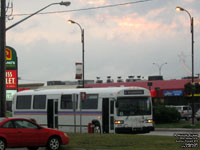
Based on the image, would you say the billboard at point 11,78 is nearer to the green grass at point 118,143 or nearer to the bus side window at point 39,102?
the bus side window at point 39,102

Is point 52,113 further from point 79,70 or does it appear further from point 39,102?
point 79,70

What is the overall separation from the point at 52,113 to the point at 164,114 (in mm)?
14945

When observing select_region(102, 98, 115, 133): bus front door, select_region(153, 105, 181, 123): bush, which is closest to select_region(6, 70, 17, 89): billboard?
select_region(102, 98, 115, 133): bus front door

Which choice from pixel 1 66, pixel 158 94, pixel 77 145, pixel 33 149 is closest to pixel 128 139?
pixel 77 145

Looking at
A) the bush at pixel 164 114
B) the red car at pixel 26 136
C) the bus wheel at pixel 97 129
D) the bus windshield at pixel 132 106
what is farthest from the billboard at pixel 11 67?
the bush at pixel 164 114

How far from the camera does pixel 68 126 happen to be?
105 ft

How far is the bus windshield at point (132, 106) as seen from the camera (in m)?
29.0

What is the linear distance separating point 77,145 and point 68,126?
444 inches

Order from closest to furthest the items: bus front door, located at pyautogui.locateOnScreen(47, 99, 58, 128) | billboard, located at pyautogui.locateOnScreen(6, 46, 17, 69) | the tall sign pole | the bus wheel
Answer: the tall sign pole
the bus wheel
bus front door, located at pyautogui.locateOnScreen(47, 99, 58, 128)
billboard, located at pyautogui.locateOnScreen(6, 46, 17, 69)

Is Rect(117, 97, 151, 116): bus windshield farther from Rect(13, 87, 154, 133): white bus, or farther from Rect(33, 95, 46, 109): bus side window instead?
Rect(33, 95, 46, 109): bus side window

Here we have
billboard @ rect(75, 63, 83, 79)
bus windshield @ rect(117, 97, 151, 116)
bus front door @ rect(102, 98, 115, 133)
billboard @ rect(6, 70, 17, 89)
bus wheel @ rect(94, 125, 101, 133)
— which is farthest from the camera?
billboard @ rect(75, 63, 83, 79)

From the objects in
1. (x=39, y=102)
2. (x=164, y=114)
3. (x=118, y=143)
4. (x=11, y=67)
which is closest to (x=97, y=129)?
(x=39, y=102)

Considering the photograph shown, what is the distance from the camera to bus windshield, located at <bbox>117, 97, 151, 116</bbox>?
29.0 meters

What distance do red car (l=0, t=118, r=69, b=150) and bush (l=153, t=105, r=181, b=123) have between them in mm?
25616
